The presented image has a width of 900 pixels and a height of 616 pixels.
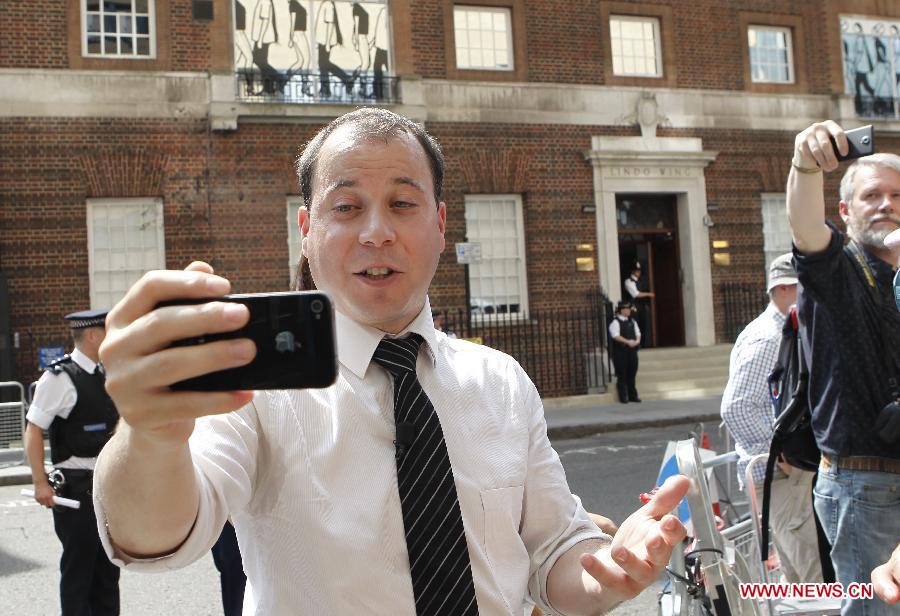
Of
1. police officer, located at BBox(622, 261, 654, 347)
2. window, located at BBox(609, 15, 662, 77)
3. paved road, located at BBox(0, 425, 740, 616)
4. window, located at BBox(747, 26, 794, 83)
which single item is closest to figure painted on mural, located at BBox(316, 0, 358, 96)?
window, located at BBox(609, 15, 662, 77)

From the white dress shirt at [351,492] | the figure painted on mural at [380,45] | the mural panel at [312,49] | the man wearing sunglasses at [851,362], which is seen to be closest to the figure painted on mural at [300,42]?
the mural panel at [312,49]

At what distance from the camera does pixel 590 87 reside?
1855 centimetres

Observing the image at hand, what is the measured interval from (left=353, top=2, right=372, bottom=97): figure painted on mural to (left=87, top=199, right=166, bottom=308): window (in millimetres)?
4890

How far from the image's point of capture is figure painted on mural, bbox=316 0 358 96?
17.0 metres

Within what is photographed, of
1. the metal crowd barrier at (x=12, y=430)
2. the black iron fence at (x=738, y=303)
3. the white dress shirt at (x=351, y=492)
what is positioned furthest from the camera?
the black iron fence at (x=738, y=303)

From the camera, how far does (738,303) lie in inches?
764

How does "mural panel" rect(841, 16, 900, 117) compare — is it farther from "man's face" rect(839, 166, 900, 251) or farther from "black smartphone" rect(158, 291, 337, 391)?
"black smartphone" rect(158, 291, 337, 391)

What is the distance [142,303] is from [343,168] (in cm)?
86

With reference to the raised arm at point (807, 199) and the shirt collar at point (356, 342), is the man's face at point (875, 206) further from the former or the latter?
the shirt collar at point (356, 342)

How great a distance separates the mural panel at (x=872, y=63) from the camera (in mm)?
20828

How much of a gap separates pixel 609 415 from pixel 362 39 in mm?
9052

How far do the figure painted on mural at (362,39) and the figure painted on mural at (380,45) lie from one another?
0.39 feet

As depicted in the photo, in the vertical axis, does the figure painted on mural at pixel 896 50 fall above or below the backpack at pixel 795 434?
above

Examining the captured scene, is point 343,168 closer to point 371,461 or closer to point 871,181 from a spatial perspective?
point 371,461
